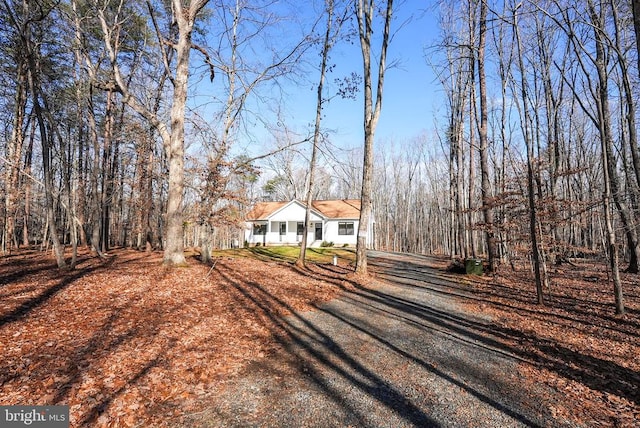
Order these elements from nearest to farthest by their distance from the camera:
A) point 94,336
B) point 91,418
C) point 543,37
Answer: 1. point 91,418
2. point 94,336
3. point 543,37

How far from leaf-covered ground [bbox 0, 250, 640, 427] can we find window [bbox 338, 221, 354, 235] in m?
19.3

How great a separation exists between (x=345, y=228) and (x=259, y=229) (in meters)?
8.68

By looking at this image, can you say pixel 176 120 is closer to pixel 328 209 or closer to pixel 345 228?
pixel 345 228

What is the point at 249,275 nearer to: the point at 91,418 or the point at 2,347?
the point at 2,347

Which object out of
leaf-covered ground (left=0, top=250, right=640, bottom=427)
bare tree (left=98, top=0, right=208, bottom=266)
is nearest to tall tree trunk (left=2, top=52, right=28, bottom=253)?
leaf-covered ground (left=0, top=250, right=640, bottom=427)

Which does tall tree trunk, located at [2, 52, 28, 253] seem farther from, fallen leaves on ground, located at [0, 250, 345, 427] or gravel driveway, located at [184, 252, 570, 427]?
gravel driveway, located at [184, 252, 570, 427]

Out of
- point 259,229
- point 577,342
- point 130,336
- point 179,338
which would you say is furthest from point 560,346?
point 259,229

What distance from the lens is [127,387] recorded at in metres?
3.50

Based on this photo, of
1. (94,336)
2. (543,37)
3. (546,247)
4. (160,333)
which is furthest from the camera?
(543,37)

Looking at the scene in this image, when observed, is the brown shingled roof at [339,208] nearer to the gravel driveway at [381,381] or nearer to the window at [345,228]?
the window at [345,228]

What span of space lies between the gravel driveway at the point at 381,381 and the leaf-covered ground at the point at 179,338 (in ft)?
1.09

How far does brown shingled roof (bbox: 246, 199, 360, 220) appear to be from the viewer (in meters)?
28.9

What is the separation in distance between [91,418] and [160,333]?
6.87 feet

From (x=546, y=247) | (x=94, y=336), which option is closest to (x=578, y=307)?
(x=546, y=247)
